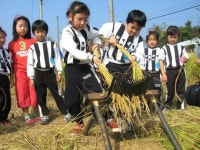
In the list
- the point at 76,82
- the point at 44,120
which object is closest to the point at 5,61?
the point at 44,120

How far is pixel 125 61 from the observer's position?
12.9ft

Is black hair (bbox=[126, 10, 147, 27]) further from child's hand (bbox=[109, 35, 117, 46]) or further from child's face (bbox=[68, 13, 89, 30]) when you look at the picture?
child's face (bbox=[68, 13, 89, 30])

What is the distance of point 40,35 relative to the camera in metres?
5.02

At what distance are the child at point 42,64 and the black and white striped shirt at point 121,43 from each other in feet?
4.16

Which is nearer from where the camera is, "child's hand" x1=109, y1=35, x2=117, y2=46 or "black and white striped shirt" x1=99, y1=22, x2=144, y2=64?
"child's hand" x1=109, y1=35, x2=117, y2=46

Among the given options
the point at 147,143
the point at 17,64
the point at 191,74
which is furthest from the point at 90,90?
the point at 191,74

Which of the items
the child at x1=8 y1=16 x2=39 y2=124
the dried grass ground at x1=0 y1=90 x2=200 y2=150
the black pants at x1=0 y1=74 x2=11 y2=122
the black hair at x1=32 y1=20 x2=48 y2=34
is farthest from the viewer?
the child at x1=8 y1=16 x2=39 y2=124

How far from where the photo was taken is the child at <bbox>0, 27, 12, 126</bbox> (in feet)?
15.5

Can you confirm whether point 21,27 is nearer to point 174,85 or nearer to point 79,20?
point 79,20

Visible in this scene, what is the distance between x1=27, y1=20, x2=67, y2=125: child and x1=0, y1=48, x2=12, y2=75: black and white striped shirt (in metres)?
0.28

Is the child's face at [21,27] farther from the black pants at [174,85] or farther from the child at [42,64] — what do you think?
the black pants at [174,85]

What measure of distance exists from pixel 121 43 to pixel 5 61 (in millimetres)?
1830

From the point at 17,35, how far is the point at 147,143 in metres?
2.70

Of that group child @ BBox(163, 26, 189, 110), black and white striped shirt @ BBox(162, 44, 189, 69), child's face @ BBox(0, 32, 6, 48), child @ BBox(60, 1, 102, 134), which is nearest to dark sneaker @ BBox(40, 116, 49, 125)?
child @ BBox(60, 1, 102, 134)
